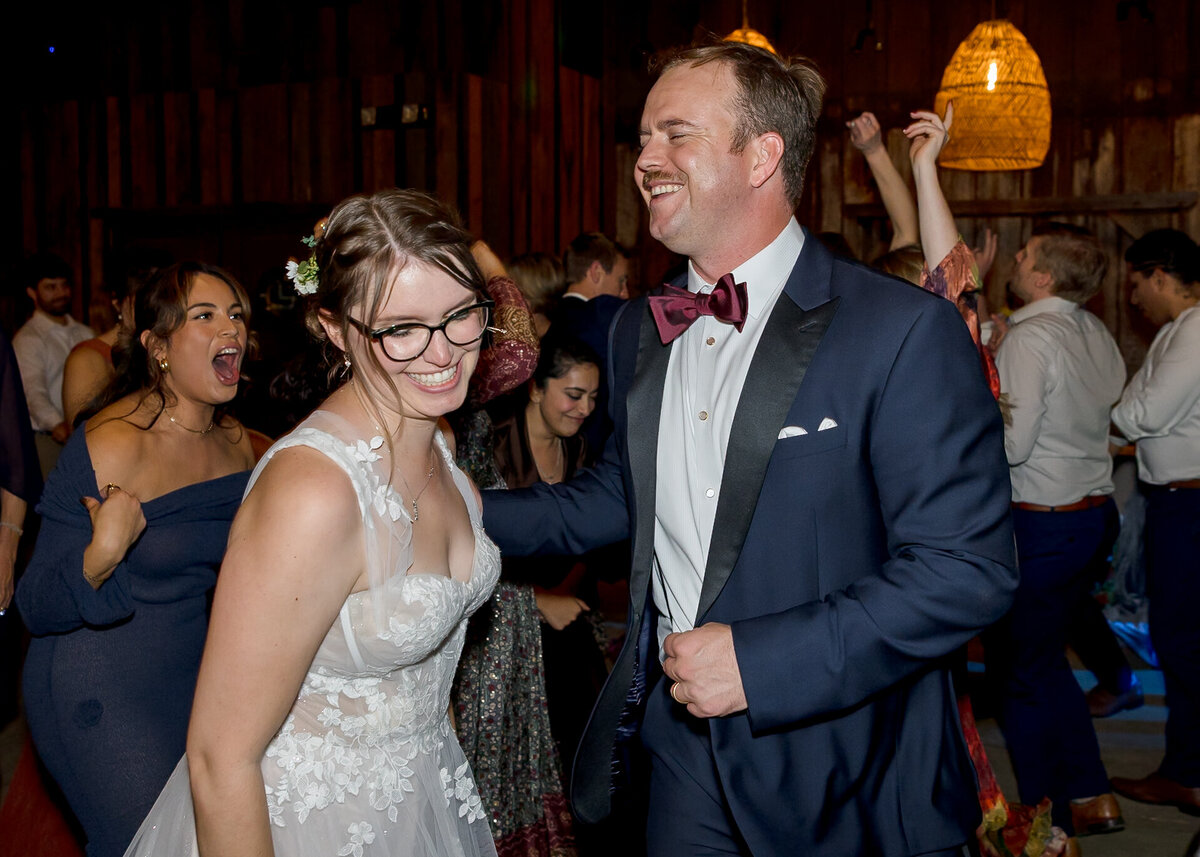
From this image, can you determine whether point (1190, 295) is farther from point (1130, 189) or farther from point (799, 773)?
point (1130, 189)

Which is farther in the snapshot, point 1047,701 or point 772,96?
point 1047,701

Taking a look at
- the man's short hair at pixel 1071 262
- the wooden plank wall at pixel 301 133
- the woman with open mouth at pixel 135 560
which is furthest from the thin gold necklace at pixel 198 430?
the wooden plank wall at pixel 301 133

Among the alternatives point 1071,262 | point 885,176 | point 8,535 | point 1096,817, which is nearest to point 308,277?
point 8,535

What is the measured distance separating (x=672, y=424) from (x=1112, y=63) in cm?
681

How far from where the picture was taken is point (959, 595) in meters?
1.59

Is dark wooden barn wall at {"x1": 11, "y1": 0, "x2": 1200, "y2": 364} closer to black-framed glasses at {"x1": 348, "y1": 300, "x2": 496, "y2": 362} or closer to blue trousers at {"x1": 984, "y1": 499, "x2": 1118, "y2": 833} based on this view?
blue trousers at {"x1": 984, "y1": 499, "x2": 1118, "y2": 833}

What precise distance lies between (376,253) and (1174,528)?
325cm

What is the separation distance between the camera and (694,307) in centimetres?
191

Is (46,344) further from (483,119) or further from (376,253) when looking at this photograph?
(376,253)

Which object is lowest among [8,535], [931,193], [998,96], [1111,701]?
[1111,701]

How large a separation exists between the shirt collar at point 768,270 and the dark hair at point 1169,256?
9.15 ft

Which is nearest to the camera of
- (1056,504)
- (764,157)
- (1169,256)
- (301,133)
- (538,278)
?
(764,157)

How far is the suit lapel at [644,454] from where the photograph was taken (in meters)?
1.90

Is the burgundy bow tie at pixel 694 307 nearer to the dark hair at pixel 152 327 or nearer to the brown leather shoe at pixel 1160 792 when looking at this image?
the dark hair at pixel 152 327
